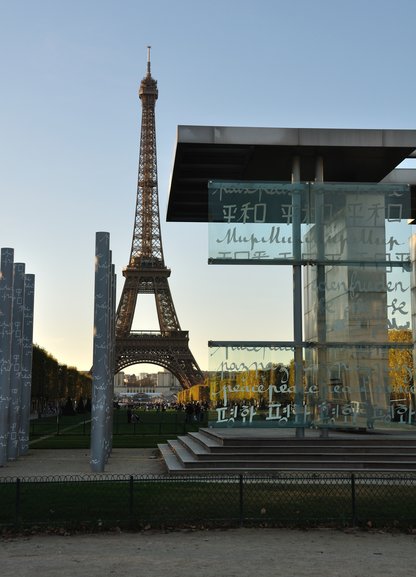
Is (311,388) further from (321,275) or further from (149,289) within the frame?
(149,289)

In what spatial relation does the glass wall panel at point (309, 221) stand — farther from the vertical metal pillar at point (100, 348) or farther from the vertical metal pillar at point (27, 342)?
the vertical metal pillar at point (27, 342)

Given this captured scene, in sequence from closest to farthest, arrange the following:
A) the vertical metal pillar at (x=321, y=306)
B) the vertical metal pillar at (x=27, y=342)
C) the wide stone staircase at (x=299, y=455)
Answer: the wide stone staircase at (x=299, y=455)
the vertical metal pillar at (x=321, y=306)
the vertical metal pillar at (x=27, y=342)

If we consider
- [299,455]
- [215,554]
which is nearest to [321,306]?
[299,455]

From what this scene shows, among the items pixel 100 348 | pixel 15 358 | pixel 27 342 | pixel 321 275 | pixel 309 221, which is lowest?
pixel 15 358

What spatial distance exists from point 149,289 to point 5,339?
79.7 m

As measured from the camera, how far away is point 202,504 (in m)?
13.2

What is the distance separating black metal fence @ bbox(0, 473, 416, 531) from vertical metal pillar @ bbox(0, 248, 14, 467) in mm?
6206

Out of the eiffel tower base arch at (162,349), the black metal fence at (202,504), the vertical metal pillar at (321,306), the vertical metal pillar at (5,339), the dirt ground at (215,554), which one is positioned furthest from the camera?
the eiffel tower base arch at (162,349)

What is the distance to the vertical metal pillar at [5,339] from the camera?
21953 mm

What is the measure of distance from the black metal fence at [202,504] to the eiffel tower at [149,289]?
7707 cm

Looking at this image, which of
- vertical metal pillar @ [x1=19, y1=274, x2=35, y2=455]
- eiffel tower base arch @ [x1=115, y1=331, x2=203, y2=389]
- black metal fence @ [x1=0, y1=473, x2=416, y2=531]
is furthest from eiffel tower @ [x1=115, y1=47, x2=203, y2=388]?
black metal fence @ [x1=0, y1=473, x2=416, y2=531]

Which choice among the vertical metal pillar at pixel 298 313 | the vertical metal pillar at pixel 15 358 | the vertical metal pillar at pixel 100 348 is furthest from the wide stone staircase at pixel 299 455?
the vertical metal pillar at pixel 15 358

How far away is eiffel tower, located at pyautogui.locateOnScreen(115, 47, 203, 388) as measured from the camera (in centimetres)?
9550

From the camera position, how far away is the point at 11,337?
74.4 ft
